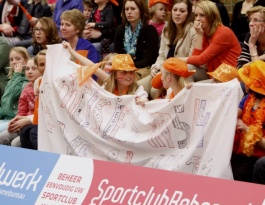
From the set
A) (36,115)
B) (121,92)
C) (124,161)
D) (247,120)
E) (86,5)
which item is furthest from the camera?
(86,5)

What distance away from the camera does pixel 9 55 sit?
32.0 ft

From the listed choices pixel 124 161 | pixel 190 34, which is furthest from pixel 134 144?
pixel 190 34

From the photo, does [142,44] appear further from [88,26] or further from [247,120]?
[247,120]

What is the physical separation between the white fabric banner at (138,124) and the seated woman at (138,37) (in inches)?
60.1

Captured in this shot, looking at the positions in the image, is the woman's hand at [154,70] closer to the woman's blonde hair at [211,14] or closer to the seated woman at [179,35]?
the seated woman at [179,35]

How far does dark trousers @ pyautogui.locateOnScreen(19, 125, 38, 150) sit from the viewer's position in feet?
26.2

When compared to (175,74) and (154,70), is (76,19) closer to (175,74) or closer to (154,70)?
(154,70)

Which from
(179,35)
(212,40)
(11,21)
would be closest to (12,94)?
(179,35)

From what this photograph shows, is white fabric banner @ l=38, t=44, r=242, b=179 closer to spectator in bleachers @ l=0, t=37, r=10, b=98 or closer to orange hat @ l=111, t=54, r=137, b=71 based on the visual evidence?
orange hat @ l=111, t=54, r=137, b=71

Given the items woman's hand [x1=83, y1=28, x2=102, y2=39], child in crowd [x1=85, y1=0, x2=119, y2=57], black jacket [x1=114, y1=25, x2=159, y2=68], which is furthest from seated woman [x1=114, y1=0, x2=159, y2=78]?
woman's hand [x1=83, y1=28, x2=102, y2=39]

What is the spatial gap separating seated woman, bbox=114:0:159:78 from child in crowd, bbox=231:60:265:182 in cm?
235

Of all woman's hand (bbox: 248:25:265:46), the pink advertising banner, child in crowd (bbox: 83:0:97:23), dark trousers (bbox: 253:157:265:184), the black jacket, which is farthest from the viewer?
child in crowd (bbox: 83:0:97:23)

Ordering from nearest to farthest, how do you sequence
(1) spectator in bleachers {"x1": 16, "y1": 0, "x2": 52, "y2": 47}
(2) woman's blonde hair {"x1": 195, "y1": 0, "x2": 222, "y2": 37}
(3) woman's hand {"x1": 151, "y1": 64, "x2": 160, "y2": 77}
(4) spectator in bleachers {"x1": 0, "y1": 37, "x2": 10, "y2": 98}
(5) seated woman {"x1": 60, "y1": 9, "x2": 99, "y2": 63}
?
1. (2) woman's blonde hair {"x1": 195, "y1": 0, "x2": 222, "y2": 37}
2. (3) woman's hand {"x1": 151, "y1": 64, "x2": 160, "y2": 77}
3. (5) seated woman {"x1": 60, "y1": 9, "x2": 99, "y2": 63}
4. (4) spectator in bleachers {"x1": 0, "y1": 37, "x2": 10, "y2": 98}
5. (1) spectator in bleachers {"x1": 16, "y1": 0, "x2": 52, "y2": 47}

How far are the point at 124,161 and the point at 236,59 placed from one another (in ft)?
6.39
